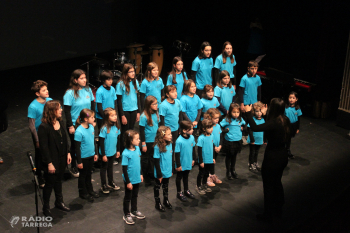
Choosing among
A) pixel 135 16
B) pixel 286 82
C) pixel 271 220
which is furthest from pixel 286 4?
pixel 271 220

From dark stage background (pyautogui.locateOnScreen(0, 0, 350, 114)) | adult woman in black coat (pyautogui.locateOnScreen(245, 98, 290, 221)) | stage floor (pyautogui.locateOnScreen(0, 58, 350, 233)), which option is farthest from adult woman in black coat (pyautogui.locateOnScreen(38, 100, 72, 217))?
dark stage background (pyautogui.locateOnScreen(0, 0, 350, 114))

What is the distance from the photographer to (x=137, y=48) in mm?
9680

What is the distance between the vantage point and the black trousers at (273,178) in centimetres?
436

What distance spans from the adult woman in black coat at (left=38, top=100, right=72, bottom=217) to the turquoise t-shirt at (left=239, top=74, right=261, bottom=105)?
317 cm

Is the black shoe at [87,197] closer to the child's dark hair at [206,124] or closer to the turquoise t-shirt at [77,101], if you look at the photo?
the turquoise t-shirt at [77,101]

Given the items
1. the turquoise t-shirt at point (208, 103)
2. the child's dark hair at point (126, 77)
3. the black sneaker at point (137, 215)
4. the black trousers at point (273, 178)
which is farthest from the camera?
the turquoise t-shirt at point (208, 103)

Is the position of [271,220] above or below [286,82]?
below

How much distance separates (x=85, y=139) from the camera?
4637mm

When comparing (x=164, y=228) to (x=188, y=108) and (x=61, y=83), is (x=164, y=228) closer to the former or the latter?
(x=188, y=108)

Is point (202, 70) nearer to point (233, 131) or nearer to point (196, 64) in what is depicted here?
point (196, 64)

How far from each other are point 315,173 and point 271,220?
1601 millimetres

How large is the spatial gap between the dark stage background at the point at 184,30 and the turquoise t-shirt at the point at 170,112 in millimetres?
3908

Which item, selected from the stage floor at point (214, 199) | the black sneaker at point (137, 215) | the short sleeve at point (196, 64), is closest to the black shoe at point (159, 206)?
the stage floor at point (214, 199)

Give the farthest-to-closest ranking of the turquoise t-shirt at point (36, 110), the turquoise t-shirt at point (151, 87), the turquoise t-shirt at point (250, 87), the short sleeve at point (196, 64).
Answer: the short sleeve at point (196, 64)
the turquoise t-shirt at point (250, 87)
the turquoise t-shirt at point (151, 87)
the turquoise t-shirt at point (36, 110)
